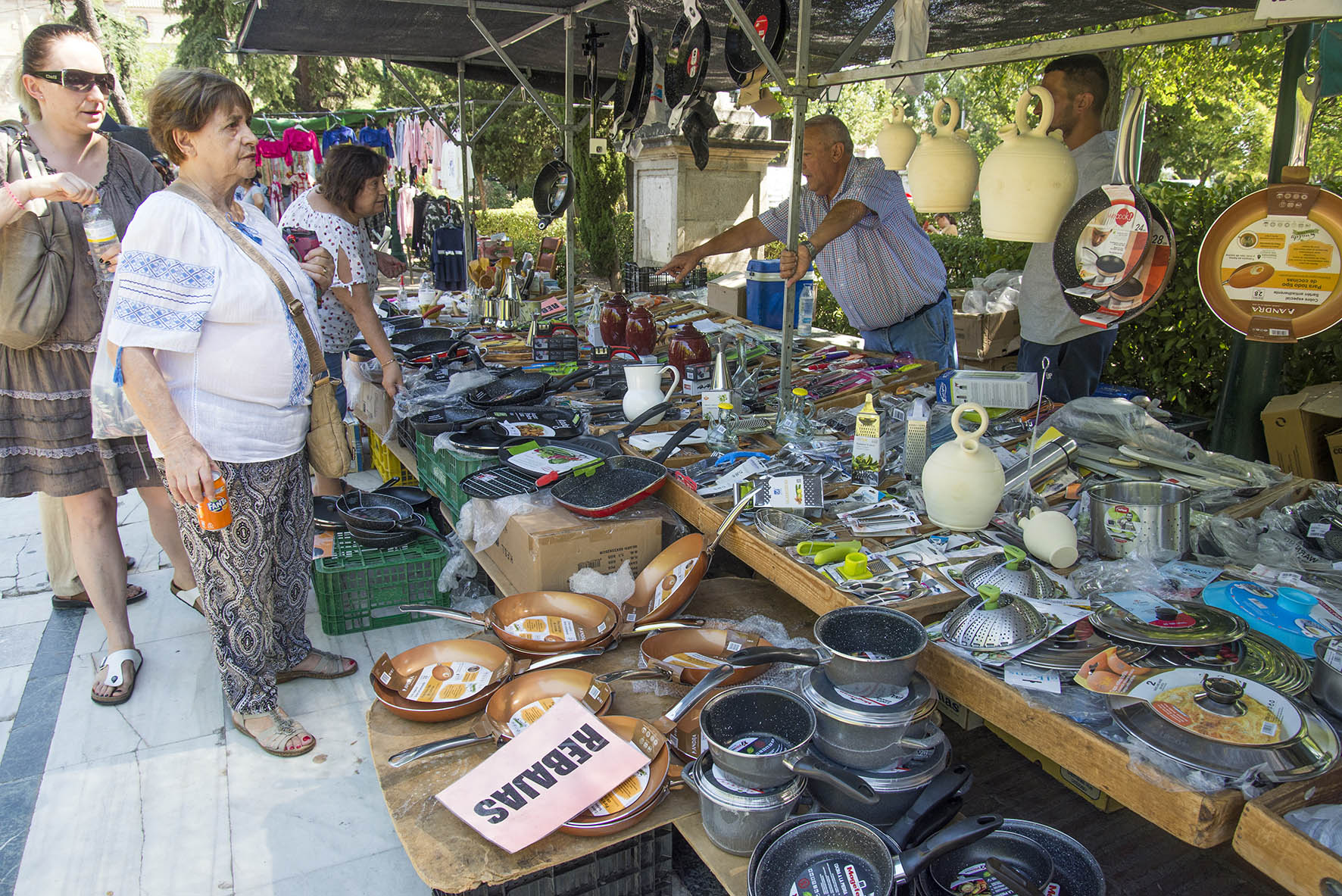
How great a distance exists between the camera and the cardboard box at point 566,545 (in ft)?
7.68

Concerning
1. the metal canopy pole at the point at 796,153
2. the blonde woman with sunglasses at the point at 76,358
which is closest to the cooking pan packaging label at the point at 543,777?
the metal canopy pole at the point at 796,153

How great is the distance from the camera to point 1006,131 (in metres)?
2.01

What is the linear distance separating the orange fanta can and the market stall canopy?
3.02 meters

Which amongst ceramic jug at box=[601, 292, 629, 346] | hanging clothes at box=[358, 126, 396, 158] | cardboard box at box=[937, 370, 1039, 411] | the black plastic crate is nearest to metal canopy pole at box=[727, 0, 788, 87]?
cardboard box at box=[937, 370, 1039, 411]

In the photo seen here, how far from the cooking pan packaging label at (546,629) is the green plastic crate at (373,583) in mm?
1074

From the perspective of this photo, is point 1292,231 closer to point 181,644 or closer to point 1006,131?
point 1006,131

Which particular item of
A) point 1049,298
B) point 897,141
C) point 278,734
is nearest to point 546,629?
point 278,734

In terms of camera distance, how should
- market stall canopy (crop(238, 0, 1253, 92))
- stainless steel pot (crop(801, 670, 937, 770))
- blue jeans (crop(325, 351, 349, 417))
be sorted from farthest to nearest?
market stall canopy (crop(238, 0, 1253, 92)) < blue jeans (crop(325, 351, 349, 417)) < stainless steel pot (crop(801, 670, 937, 770))

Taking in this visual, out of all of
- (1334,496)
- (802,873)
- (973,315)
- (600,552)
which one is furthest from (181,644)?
(973,315)

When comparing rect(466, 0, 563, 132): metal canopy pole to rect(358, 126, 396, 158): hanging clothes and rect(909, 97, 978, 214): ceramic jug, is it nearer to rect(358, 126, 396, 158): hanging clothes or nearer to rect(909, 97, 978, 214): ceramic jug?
rect(909, 97, 978, 214): ceramic jug

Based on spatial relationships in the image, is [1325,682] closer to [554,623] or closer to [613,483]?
[554,623]

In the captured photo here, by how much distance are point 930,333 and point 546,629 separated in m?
2.59

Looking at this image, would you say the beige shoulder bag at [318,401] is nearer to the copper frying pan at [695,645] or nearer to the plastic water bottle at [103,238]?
the plastic water bottle at [103,238]

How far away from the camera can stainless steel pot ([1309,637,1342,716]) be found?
129cm
